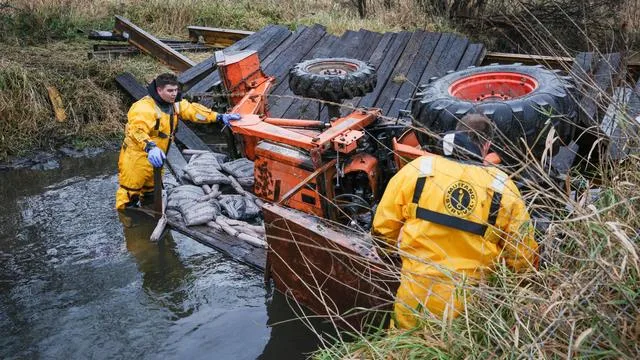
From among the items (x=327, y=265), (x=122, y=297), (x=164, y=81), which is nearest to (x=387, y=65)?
(x=164, y=81)

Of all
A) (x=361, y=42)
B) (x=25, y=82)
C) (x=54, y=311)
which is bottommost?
(x=54, y=311)

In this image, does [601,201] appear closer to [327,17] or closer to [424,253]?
[424,253]

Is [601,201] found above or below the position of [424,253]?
above

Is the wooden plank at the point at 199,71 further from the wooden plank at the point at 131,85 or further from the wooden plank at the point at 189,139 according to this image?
the wooden plank at the point at 189,139

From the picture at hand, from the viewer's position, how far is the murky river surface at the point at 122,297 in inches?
184

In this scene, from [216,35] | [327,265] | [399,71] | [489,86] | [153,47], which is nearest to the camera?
[327,265]

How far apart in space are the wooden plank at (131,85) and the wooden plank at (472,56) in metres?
4.30

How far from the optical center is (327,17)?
12312mm

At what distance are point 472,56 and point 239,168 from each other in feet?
12.7

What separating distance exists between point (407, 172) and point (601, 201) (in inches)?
36.9

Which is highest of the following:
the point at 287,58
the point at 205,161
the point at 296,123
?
the point at 287,58

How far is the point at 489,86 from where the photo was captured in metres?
5.44

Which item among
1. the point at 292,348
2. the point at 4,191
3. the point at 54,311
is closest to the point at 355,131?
the point at 292,348

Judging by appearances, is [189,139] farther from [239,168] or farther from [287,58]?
[287,58]
